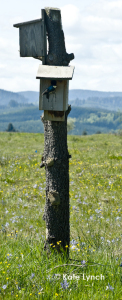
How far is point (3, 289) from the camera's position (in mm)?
3387

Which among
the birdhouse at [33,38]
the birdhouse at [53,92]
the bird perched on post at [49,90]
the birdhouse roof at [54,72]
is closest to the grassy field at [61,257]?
the birdhouse at [53,92]

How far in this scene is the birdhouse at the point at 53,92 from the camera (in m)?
4.05

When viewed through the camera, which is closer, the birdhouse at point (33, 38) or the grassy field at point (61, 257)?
the grassy field at point (61, 257)

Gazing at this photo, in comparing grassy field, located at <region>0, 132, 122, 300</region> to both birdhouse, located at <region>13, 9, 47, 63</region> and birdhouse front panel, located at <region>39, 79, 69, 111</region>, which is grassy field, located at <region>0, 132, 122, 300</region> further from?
birdhouse, located at <region>13, 9, 47, 63</region>

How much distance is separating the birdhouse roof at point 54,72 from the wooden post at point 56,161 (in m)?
0.23

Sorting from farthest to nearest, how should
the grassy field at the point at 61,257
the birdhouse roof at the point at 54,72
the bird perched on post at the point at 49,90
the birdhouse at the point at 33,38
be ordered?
1. the birdhouse at the point at 33,38
2. the bird perched on post at the point at 49,90
3. the birdhouse roof at the point at 54,72
4. the grassy field at the point at 61,257

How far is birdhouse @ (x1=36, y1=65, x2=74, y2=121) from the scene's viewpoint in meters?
4.05

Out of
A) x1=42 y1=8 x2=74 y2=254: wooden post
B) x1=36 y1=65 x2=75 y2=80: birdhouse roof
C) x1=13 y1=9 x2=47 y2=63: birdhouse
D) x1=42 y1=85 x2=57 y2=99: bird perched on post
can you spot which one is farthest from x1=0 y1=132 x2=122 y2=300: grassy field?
x1=13 y1=9 x2=47 y2=63: birdhouse

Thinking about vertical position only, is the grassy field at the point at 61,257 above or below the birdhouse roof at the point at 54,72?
below

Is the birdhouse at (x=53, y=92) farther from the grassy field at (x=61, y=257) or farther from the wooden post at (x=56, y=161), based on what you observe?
the grassy field at (x=61, y=257)

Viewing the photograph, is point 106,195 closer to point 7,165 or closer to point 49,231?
point 49,231

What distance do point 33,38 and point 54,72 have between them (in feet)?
2.56

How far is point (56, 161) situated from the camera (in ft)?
14.0

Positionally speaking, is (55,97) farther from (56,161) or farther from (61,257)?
(61,257)
